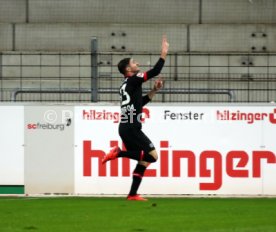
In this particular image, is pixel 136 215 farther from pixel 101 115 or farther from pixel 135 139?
pixel 101 115

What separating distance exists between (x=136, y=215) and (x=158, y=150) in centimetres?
373

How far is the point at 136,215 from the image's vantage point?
950cm

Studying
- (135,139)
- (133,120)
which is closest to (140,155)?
(135,139)

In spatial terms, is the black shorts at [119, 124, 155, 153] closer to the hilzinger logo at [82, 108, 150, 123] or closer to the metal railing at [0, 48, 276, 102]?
the hilzinger logo at [82, 108, 150, 123]

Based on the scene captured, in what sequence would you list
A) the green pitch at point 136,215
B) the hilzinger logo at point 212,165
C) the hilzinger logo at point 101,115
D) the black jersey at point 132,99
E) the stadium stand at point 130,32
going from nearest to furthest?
the green pitch at point 136,215, the black jersey at point 132,99, the hilzinger logo at point 212,165, the hilzinger logo at point 101,115, the stadium stand at point 130,32

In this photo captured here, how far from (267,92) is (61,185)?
4.22m

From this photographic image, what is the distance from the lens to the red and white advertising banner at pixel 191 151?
518 inches

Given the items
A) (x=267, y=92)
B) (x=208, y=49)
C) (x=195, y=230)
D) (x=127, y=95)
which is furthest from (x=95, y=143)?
(x=208, y=49)

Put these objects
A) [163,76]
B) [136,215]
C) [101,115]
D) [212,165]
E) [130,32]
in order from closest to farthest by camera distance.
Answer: [136,215]
[212,165]
[101,115]
[163,76]
[130,32]

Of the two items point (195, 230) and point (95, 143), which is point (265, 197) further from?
point (195, 230)

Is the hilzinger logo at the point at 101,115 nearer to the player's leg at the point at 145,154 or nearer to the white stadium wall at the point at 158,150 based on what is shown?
the white stadium wall at the point at 158,150

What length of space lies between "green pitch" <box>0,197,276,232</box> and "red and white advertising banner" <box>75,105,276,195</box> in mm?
818

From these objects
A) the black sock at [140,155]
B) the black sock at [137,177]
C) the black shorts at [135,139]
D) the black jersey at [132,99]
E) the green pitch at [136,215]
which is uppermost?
the black jersey at [132,99]

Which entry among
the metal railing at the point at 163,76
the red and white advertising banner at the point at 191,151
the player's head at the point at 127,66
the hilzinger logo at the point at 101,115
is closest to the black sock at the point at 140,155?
the player's head at the point at 127,66
